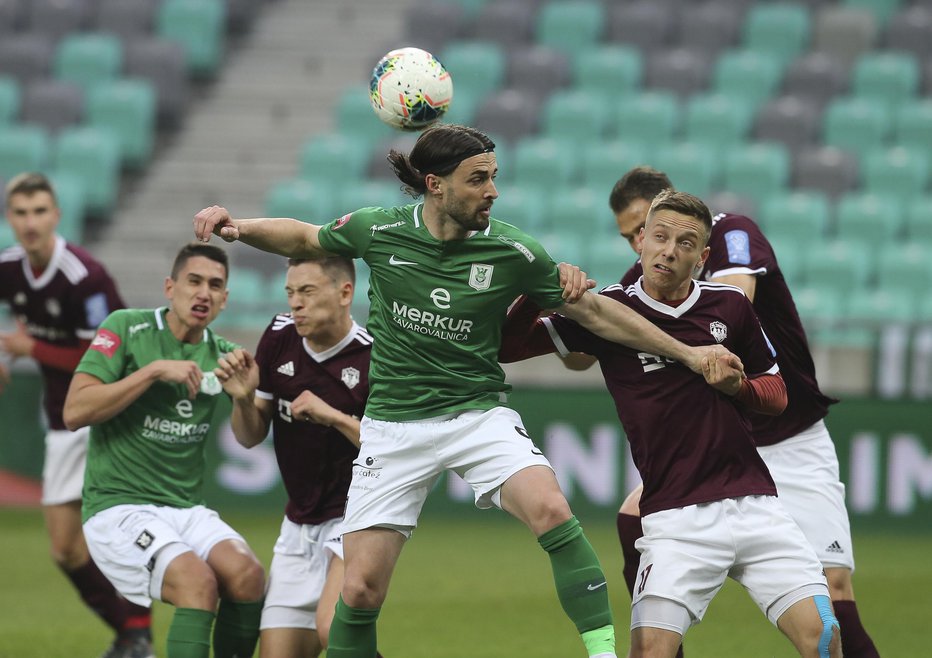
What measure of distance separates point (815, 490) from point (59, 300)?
4.58m

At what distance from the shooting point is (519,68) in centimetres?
1655

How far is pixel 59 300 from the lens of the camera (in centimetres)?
804

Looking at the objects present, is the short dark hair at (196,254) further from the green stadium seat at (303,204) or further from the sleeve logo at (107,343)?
the green stadium seat at (303,204)

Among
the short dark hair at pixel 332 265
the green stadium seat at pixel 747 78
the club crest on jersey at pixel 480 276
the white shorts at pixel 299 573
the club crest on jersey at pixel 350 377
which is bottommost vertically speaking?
the white shorts at pixel 299 573

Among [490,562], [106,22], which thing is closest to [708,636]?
[490,562]

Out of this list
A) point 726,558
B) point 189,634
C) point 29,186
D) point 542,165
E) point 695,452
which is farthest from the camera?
point 542,165

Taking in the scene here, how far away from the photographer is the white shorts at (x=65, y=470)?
7.71 metres

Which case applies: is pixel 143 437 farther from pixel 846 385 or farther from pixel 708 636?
pixel 846 385

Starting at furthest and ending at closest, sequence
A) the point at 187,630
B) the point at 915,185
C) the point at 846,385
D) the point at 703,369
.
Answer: the point at 915,185, the point at 846,385, the point at 187,630, the point at 703,369

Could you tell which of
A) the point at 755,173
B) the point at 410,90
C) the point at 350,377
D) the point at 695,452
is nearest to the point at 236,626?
the point at 350,377

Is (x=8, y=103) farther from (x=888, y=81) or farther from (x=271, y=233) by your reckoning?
(x=271, y=233)

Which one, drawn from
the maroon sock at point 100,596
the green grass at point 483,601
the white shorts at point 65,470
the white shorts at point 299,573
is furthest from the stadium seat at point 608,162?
the white shorts at point 299,573

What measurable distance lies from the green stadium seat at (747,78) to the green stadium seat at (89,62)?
7543mm

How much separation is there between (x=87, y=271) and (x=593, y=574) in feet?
13.9
